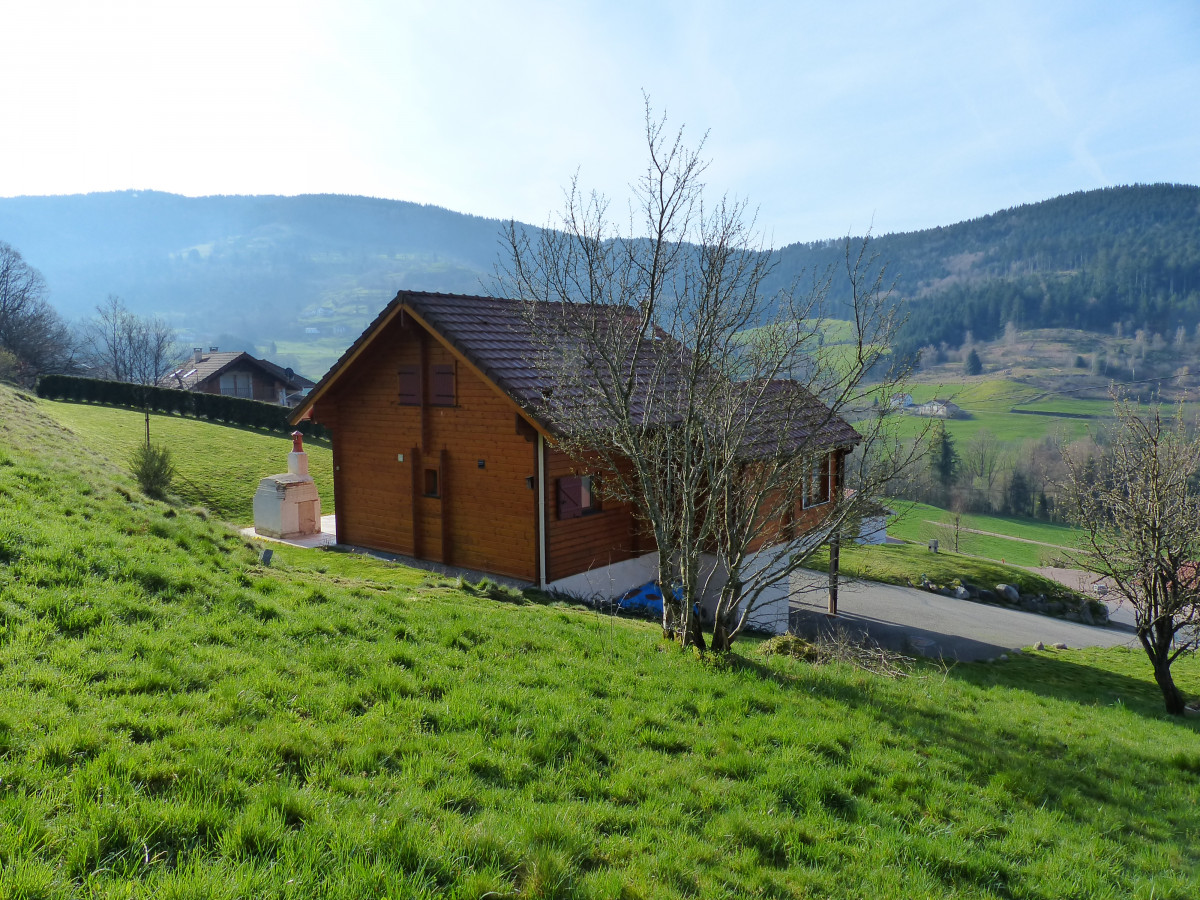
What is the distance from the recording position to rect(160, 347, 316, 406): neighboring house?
179 ft

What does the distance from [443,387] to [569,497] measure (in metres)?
3.93

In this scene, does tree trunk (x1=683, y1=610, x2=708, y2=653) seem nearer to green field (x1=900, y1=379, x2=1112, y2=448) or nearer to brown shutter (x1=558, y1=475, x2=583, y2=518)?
brown shutter (x1=558, y1=475, x2=583, y2=518)

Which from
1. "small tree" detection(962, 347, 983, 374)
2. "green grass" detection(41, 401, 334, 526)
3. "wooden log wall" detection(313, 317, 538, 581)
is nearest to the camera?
"wooden log wall" detection(313, 317, 538, 581)

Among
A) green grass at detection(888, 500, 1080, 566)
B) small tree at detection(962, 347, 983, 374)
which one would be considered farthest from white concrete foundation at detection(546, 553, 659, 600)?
small tree at detection(962, 347, 983, 374)

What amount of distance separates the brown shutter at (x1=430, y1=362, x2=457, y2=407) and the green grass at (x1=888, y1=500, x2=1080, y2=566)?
138 ft

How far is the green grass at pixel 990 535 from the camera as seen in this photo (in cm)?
5697

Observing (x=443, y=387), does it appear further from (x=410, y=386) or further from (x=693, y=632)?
(x=693, y=632)

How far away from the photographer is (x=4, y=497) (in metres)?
8.19

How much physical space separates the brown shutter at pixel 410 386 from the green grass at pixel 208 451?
8870mm

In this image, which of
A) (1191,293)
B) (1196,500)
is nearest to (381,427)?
(1196,500)

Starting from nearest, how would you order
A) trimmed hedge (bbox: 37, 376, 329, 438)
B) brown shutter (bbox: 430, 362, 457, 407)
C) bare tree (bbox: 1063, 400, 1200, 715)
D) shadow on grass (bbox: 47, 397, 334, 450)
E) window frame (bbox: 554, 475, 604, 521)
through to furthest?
bare tree (bbox: 1063, 400, 1200, 715), window frame (bbox: 554, 475, 604, 521), brown shutter (bbox: 430, 362, 457, 407), shadow on grass (bbox: 47, 397, 334, 450), trimmed hedge (bbox: 37, 376, 329, 438)

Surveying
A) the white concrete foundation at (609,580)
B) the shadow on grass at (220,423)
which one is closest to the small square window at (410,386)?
the white concrete foundation at (609,580)

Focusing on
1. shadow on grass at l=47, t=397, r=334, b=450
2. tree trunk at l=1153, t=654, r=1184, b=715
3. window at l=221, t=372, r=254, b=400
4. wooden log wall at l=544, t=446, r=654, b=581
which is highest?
window at l=221, t=372, r=254, b=400

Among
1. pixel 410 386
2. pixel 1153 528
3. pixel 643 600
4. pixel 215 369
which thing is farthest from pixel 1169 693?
pixel 215 369
